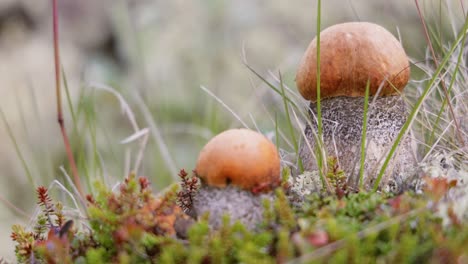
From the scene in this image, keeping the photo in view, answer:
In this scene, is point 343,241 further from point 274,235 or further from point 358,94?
point 358,94

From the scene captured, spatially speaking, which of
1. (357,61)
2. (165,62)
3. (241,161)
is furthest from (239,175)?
(165,62)

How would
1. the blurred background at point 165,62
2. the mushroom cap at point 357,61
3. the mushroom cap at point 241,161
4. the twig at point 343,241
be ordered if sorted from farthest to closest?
the blurred background at point 165,62 < the mushroom cap at point 357,61 < the mushroom cap at point 241,161 < the twig at point 343,241

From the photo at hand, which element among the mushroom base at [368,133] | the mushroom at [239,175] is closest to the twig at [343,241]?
the mushroom at [239,175]

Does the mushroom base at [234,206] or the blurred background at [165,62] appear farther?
the blurred background at [165,62]

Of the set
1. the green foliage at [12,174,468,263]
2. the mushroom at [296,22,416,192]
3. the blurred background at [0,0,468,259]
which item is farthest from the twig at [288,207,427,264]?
the blurred background at [0,0,468,259]

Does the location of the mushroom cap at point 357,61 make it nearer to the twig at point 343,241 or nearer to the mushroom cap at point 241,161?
the mushroom cap at point 241,161

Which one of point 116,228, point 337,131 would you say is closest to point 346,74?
point 337,131

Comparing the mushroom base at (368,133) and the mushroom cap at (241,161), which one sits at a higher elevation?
the mushroom cap at (241,161)

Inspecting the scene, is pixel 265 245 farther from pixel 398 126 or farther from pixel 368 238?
pixel 398 126
